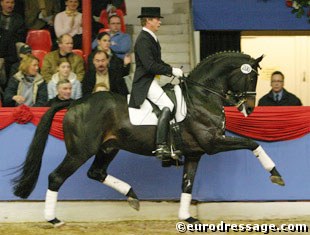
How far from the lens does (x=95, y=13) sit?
53.6ft

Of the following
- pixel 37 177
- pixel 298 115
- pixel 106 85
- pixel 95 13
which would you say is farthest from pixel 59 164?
pixel 95 13

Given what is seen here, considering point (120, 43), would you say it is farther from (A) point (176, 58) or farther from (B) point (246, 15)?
(B) point (246, 15)

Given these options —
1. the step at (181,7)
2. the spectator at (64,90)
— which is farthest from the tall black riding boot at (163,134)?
the step at (181,7)

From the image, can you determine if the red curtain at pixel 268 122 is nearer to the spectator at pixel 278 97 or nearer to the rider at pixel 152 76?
the spectator at pixel 278 97

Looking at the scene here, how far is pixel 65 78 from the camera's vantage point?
13.0 m

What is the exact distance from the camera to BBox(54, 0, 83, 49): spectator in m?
15.1

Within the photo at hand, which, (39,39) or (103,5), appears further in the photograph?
(103,5)

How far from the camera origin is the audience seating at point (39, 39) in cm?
1545

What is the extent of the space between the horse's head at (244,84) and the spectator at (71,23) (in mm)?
4272

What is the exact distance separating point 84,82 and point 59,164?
1594mm

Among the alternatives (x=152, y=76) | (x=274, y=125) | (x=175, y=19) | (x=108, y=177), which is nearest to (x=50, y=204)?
(x=108, y=177)

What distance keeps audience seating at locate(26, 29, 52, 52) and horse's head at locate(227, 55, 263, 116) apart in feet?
15.9

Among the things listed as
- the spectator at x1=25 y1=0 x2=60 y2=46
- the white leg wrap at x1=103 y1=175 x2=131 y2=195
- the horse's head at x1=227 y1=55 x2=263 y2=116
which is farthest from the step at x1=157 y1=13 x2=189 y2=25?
the white leg wrap at x1=103 y1=175 x2=131 y2=195

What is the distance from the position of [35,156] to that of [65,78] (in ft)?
5.74
